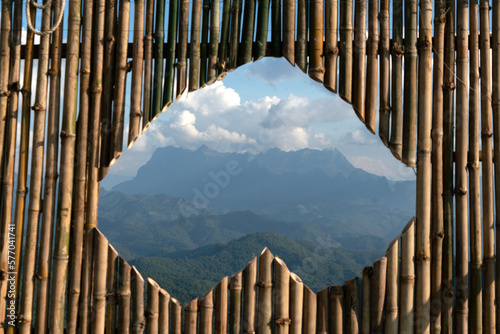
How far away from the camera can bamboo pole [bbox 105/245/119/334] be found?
10.6 feet

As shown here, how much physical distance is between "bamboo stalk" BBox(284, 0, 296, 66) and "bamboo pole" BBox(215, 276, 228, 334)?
1708 millimetres

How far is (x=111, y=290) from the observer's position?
10.7ft

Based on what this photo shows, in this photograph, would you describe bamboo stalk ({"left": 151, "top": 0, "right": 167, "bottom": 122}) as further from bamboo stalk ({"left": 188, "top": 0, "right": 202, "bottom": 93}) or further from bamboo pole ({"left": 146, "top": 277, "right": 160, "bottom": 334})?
bamboo pole ({"left": 146, "top": 277, "right": 160, "bottom": 334})

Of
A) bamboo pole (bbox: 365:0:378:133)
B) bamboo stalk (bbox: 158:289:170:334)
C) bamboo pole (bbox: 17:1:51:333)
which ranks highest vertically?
bamboo pole (bbox: 365:0:378:133)

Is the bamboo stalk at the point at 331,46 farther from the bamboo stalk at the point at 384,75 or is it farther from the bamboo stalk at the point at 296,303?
the bamboo stalk at the point at 296,303

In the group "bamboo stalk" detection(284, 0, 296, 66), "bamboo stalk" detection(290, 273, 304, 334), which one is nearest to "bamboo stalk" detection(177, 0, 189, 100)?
"bamboo stalk" detection(284, 0, 296, 66)

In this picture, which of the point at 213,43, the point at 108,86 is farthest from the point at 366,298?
the point at 108,86

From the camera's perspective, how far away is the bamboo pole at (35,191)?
328 cm

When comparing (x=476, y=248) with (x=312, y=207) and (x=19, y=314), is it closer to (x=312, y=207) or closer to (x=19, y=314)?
(x=19, y=314)

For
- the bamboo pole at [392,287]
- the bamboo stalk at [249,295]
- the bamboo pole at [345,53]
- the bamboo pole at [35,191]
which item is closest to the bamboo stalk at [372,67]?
the bamboo pole at [345,53]

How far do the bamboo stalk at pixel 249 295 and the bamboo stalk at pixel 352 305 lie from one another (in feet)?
2.20

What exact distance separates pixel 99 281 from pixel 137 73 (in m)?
1.56

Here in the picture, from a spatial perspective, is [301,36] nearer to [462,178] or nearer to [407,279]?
[462,178]

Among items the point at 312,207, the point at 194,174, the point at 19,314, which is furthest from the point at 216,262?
the point at 194,174
